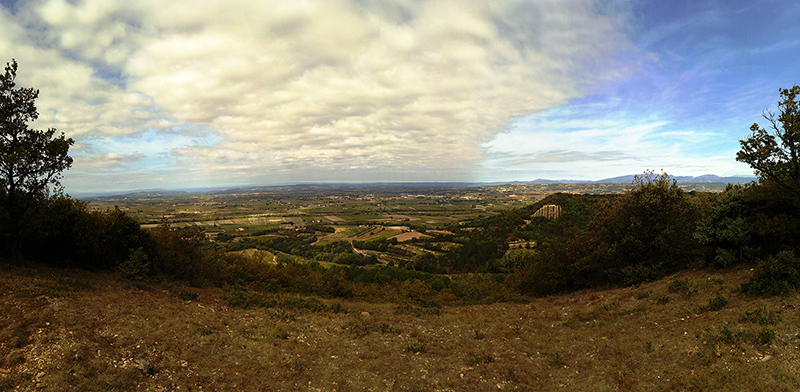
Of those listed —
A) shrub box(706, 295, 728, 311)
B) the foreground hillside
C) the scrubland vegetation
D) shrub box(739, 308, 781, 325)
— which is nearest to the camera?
the foreground hillside

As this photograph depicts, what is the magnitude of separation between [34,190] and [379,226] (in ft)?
407

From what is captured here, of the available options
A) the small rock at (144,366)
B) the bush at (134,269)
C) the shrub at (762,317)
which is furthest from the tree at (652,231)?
the bush at (134,269)

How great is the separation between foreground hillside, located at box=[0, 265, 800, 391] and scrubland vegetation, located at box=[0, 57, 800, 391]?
9 cm

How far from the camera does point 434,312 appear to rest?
25.2m

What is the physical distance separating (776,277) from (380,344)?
21425 millimetres

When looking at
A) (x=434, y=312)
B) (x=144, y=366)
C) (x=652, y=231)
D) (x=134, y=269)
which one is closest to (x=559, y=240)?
(x=652, y=231)

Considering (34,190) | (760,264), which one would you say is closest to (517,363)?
(760,264)

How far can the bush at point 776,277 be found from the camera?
13992 mm

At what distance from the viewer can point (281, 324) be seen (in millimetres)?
18953

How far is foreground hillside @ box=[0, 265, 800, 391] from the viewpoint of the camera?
33.8 feet

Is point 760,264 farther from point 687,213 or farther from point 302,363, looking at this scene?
point 302,363

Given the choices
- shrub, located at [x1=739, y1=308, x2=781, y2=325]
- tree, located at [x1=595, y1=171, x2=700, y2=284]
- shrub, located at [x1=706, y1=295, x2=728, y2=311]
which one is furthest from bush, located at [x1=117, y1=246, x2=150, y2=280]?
tree, located at [x1=595, y1=171, x2=700, y2=284]

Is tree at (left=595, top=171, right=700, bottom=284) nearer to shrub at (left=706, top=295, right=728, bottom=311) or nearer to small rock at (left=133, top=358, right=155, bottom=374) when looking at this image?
shrub at (left=706, top=295, right=728, bottom=311)

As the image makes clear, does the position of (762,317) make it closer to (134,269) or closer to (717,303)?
(717,303)
